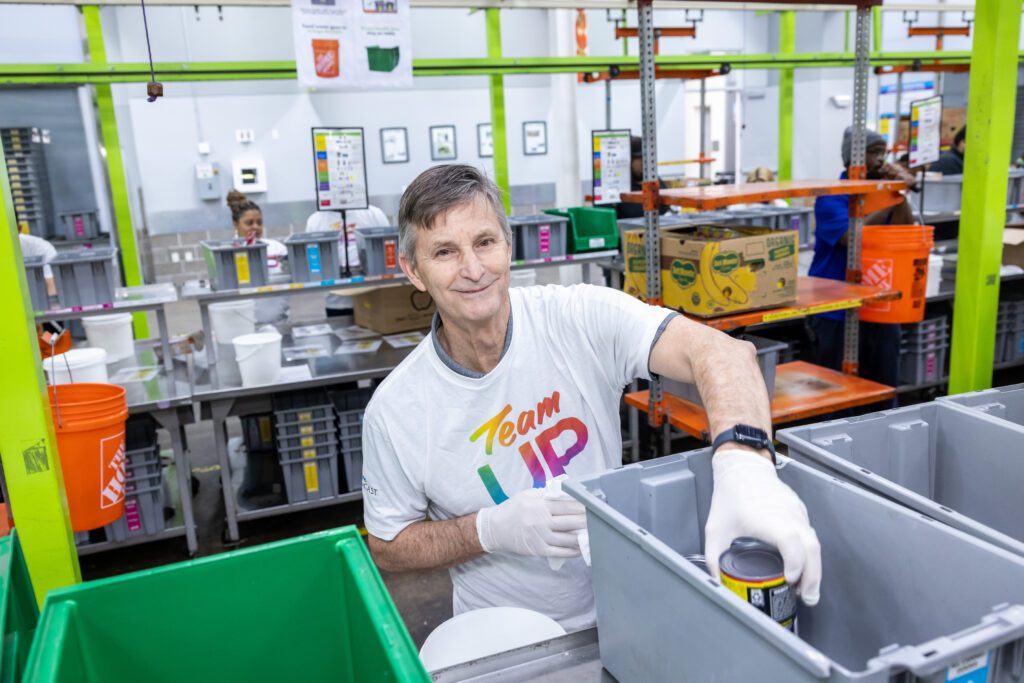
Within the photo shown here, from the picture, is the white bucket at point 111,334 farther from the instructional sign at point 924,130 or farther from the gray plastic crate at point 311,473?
the instructional sign at point 924,130

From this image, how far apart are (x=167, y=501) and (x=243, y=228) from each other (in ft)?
6.74

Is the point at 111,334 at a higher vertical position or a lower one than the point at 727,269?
lower

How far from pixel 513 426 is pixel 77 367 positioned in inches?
106

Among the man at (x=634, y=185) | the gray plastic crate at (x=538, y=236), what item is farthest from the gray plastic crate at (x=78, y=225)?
the gray plastic crate at (x=538, y=236)

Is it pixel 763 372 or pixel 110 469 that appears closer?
pixel 110 469

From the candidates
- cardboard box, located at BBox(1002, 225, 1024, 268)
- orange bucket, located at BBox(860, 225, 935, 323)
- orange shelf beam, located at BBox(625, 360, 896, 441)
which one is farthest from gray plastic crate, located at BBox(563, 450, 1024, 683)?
cardboard box, located at BBox(1002, 225, 1024, 268)

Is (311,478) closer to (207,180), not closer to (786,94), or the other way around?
(786,94)

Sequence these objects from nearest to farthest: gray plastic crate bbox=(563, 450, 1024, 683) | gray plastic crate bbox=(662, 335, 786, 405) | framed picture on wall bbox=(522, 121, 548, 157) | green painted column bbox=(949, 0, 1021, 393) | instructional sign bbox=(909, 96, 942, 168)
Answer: gray plastic crate bbox=(563, 450, 1024, 683), green painted column bbox=(949, 0, 1021, 393), gray plastic crate bbox=(662, 335, 786, 405), instructional sign bbox=(909, 96, 942, 168), framed picture on wall bbox=(522, 121, 548, 157)

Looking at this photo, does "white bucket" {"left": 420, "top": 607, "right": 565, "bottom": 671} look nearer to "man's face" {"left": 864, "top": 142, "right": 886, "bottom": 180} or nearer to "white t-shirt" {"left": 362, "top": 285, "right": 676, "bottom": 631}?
"white t-shirt" {"left": 362, "top": 285, "right": 676, "bottom": 631}

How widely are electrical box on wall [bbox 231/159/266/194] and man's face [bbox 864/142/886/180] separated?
7.08m

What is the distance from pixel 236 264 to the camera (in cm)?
394

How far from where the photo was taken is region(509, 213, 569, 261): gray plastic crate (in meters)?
4.45

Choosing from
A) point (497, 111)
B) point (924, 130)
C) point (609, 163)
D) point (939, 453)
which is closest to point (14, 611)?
point (939, 453)

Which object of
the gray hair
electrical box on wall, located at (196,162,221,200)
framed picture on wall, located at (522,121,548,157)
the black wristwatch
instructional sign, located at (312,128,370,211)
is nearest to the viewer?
the black wristwatch
